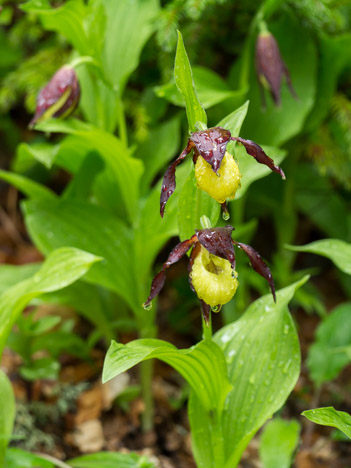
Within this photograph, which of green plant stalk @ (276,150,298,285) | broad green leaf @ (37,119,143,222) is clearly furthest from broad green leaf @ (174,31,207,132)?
green plant stalk @ (276,150,298,285)

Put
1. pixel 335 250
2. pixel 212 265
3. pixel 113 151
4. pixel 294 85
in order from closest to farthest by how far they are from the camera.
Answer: pixel 212 265 → pixel 335 250 → pixel 113 151 → pixel 294 85

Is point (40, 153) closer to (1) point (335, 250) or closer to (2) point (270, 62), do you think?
(2) point (270, 62)

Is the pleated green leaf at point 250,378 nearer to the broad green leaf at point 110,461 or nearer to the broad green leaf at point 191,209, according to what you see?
the broad green leaf at point 110,461

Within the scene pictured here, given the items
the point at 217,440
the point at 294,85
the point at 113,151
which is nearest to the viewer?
the point at 217,440

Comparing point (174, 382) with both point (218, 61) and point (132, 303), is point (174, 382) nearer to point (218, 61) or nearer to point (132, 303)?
point (132, 303)

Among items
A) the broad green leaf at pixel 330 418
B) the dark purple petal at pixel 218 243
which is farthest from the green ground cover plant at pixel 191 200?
the broad green leaf at pixel 330 418

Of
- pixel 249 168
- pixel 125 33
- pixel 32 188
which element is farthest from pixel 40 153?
pixel 249 168

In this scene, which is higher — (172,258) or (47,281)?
(172,258)
